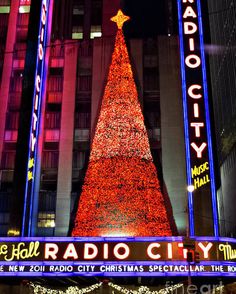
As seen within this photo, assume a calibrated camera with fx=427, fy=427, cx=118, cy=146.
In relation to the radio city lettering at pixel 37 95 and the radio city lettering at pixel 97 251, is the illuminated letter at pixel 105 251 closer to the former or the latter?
the radio city lettering at pixel 97 251

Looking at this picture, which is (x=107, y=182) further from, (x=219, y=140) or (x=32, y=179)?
(x=219, y=140)

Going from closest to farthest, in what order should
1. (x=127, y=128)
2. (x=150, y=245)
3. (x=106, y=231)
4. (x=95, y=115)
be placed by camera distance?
(x=150, y=245) → (x=106, y=231) → (x=127, y=128) → (x=95, y=115)

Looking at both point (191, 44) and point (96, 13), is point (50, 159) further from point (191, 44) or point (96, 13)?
point (96, 13)

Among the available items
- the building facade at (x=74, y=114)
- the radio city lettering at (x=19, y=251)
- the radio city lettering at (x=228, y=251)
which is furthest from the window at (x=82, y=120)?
the radio city lettering at (x=228, y=251)

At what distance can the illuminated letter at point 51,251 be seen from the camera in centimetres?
2053

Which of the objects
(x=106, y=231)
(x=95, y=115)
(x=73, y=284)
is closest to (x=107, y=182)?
(x=106, y=231)

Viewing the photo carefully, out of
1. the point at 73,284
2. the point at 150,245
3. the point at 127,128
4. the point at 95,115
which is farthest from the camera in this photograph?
the point at 95,115

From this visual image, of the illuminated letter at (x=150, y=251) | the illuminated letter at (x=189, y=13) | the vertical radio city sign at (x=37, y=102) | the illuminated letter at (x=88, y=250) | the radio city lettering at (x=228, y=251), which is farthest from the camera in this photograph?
the illuminated letter at (x=189, y=13)

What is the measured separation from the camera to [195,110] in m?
23.4

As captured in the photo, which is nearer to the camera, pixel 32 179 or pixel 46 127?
pixel 32 179

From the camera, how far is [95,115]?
33.9m

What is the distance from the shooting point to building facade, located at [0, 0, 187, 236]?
104ft

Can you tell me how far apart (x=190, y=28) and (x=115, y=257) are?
14.4 m

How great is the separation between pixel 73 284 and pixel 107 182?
25.1ft
